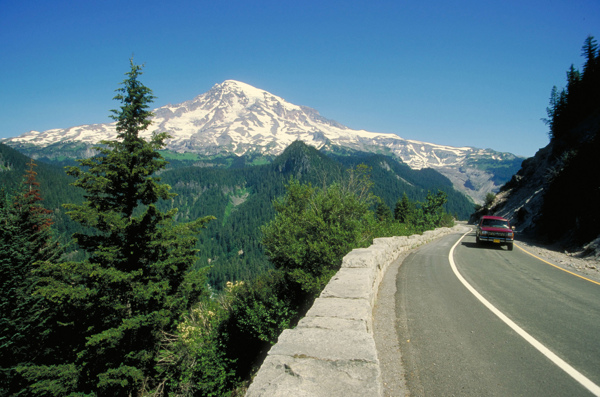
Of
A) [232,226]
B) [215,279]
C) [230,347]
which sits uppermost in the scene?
[230,347]

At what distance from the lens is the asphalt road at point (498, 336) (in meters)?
3.41

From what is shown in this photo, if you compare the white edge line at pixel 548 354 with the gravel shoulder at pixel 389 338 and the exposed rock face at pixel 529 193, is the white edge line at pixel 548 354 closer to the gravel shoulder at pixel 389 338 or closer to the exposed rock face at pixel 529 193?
the gravel shoulder at pixel 389 338

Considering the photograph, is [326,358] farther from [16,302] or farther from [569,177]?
[569,177]

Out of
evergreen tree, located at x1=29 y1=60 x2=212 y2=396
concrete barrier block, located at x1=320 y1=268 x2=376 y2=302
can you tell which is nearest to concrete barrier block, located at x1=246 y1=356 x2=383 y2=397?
concrete barrier block, located at x1=320 y1=268 x2=376 y2=302

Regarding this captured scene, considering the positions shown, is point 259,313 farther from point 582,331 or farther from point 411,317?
point 582,331

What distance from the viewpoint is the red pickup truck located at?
55.7ft

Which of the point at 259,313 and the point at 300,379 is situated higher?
the point at 300,379

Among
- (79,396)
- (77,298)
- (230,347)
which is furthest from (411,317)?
(79,396)

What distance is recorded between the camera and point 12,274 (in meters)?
15.7

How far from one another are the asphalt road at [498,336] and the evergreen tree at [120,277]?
36.3ft

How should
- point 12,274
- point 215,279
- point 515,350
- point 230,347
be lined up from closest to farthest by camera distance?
point 515,350 → point 230,347 → point 12,274 → point 215,279

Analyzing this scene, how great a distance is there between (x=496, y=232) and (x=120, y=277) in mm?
20474

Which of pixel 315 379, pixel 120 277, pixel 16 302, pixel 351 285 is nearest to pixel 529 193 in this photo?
pixel 351 285

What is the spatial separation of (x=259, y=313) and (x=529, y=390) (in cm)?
A: 741
